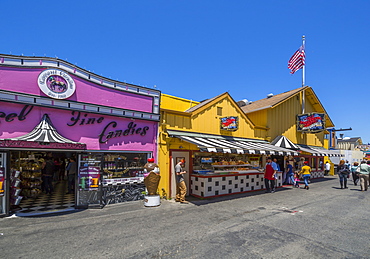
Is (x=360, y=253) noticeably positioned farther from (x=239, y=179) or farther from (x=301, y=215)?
(x=239, y=179)

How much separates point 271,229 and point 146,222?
332cm

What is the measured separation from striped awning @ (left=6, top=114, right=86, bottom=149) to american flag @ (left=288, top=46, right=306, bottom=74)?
Result: 52.9 feet

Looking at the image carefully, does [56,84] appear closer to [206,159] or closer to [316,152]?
[206,159]

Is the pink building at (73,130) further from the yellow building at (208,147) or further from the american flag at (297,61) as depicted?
the american flag at (297,61)

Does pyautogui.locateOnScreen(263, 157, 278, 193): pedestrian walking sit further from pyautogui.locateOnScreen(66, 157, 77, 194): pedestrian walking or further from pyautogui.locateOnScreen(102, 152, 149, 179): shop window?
pyautogui.locateOnScreen(66, 157, 77, 194): pedestrian walking

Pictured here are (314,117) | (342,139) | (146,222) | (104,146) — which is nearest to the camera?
(146,222)

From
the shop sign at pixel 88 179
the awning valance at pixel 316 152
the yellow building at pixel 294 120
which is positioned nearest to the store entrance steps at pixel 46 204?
the shop sign at pixel 88 179

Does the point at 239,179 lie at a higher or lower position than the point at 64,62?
lower

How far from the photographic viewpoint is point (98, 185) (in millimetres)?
7457

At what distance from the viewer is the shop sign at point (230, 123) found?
10922 mm

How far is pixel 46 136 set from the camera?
20.9ft

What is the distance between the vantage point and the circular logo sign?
6754 mm

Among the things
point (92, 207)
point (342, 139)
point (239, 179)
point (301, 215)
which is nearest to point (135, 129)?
point (92, 207)

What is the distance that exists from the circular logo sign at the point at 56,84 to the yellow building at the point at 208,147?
361cm
